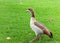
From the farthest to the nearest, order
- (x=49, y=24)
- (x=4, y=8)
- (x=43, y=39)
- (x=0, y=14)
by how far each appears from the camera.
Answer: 1. (x=4, y=8)
2. (x=0, y=14)
3. (x=49, y=24)
4. (x=43, y=39)

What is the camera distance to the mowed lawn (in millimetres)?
7872

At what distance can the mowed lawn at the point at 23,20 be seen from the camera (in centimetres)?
787

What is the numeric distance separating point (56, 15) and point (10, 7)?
2.68 meters

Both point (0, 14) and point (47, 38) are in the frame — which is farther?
point (0, 14)

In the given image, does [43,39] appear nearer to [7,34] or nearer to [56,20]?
[7,34]

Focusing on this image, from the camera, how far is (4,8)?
12844 millimetres

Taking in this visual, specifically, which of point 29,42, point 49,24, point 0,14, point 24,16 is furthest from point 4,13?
point 29,42

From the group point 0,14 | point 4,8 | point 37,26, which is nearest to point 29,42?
point 37,26

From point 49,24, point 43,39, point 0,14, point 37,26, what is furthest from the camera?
point 0,14

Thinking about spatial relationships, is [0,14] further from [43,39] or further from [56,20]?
[43,39]

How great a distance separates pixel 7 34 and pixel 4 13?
3.71 metres

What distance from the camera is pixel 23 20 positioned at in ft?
33.9

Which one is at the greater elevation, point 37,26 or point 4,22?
point 37,26

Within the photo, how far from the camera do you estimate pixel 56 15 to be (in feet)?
38.5
